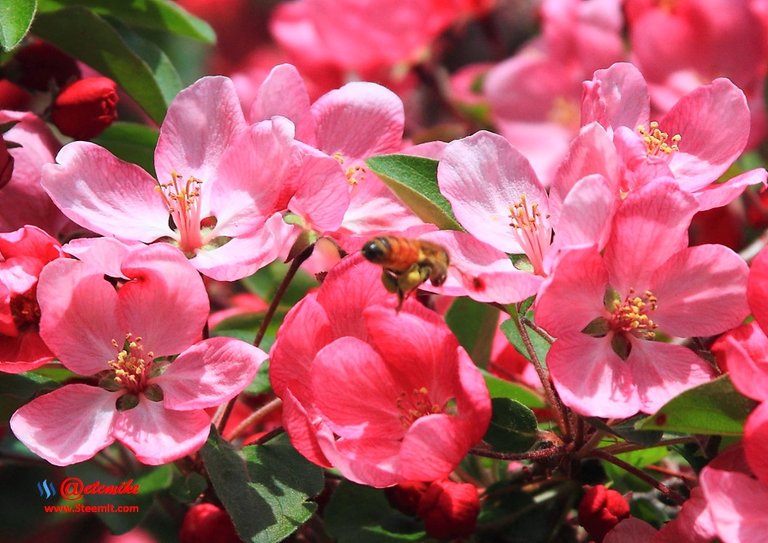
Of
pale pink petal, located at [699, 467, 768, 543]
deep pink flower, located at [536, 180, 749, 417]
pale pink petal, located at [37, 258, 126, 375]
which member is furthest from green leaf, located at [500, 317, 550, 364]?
pale pink petal, located at [37, 258, 126, 375]

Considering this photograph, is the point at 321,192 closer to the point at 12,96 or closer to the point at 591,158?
the point at 591,158

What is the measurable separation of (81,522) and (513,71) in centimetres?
165

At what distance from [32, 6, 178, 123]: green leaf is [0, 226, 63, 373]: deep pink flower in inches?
18.6

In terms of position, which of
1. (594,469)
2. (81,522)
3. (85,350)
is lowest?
(81,522)

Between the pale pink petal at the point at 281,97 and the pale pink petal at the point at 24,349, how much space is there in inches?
15.7

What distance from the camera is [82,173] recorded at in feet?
4.55

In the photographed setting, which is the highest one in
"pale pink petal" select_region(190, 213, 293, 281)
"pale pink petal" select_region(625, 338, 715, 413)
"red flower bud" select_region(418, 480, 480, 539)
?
"pale pink petal" select_region(190, 213, 293, 281)

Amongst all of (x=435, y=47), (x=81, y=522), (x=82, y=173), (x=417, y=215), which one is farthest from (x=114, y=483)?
(x=435, y=47)

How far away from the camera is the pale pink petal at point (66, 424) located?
1229mm

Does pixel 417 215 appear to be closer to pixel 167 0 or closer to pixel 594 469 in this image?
pixel 594 469

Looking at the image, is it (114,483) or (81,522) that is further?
(81,522)

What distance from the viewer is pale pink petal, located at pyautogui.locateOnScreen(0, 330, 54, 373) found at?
129 centimetres

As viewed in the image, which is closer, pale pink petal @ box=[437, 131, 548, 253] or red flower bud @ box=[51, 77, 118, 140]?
pale pink petal @ box=[437, 131, 548, 253]

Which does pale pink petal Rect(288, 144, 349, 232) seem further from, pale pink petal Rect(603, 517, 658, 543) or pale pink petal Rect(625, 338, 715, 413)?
pale pink petal Rect(603, 517, 658, 543)
